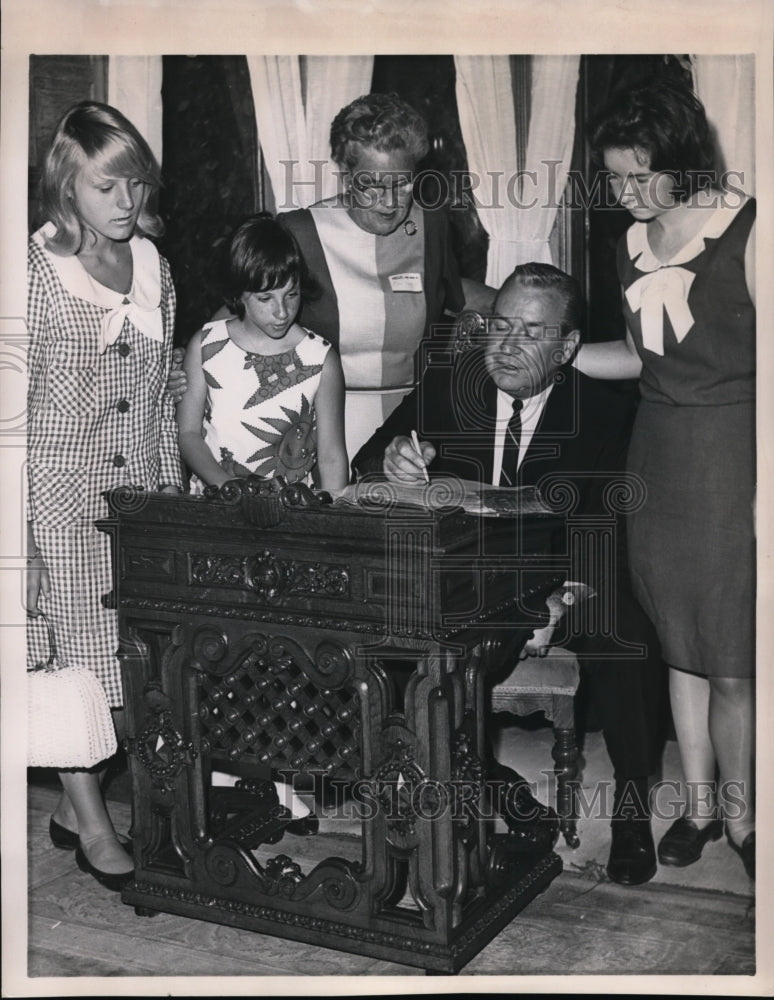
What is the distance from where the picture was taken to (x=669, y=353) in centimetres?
409

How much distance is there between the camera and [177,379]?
4301 mm

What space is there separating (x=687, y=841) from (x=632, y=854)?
17 cm

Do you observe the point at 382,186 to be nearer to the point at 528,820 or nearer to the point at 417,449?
the point at 417,449

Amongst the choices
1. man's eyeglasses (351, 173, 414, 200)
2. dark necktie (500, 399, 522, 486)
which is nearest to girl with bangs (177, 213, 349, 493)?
man's eyeglasses (351, 173, 414, 200)

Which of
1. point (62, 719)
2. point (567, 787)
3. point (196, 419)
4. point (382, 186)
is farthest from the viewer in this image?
point (567, 787)

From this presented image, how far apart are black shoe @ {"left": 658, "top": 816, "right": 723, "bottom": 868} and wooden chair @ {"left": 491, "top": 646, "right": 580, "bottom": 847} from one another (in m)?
0.39

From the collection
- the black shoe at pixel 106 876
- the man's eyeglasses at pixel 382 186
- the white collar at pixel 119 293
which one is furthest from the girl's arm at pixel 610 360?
the black shoe at pixel 106 876

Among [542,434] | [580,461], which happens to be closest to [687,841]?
[580,461]

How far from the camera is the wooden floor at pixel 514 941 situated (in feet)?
12.6

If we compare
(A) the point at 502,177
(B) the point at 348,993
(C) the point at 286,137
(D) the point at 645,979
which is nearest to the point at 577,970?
(D) the point at 645,979

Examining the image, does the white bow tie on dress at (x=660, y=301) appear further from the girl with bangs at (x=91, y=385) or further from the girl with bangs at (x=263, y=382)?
the girl with bangs at (x=91, y=385)

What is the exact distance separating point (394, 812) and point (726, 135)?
2152 millimetres

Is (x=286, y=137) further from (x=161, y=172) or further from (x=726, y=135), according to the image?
(x=726, y=135)

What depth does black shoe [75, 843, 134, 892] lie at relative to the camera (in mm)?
4254
